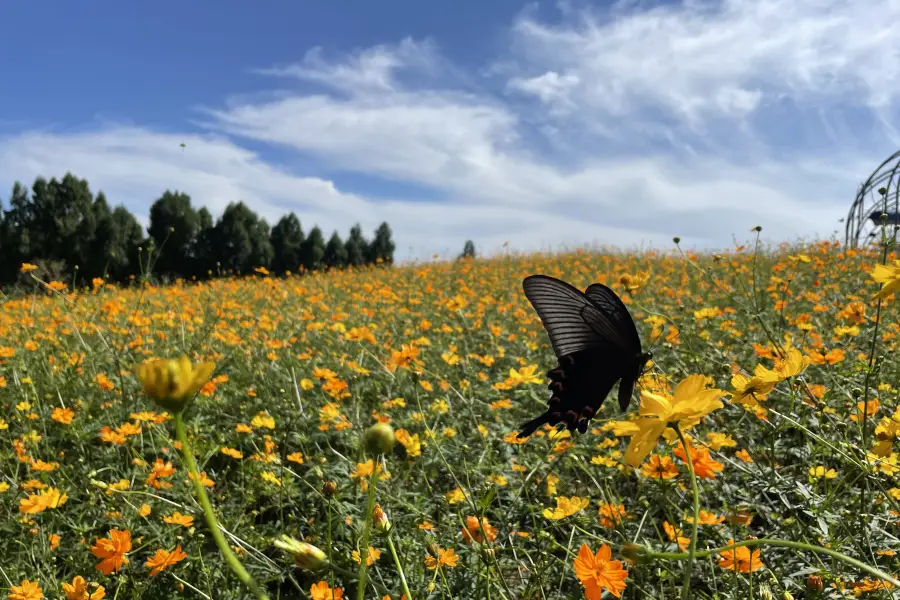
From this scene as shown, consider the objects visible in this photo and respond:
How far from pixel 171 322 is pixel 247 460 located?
1.68 m

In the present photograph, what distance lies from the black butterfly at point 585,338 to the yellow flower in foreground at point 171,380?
814 millimetres

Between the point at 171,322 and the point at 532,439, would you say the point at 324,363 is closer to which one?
the point at 171,322

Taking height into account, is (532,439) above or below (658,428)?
below

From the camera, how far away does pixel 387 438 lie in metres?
0.60

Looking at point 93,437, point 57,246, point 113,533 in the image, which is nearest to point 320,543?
point 113,533

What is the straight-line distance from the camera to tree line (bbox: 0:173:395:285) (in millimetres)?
15070

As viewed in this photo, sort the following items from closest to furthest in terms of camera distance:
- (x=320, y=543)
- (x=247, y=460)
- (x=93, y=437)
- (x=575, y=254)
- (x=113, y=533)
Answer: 1. (x=113, y=533)
2. (x=320, y=543)
3. (x=247, y=460)
4. (x=93, y=437)
5. (x=575, y=254)

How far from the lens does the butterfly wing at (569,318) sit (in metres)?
1.27

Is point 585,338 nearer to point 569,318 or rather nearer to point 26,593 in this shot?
point 569,318

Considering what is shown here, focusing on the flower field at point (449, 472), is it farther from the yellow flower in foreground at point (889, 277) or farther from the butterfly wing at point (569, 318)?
the butterfly wing at point (569, 318)

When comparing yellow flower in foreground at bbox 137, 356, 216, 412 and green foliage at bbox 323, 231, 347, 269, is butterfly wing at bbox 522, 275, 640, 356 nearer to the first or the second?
yellow flower in foreground at bbox 137, 356, 216, 412

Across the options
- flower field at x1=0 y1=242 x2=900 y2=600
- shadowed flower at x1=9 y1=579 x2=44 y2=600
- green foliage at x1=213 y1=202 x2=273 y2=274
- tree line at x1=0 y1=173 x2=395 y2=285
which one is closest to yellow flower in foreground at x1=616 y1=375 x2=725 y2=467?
flower field at x1=0 y1=242 x2=900 y2=600

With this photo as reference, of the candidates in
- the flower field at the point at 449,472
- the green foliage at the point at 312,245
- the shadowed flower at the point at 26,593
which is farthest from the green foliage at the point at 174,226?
the shadowed flower at the point at 26,593

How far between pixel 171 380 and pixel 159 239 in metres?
17.7
